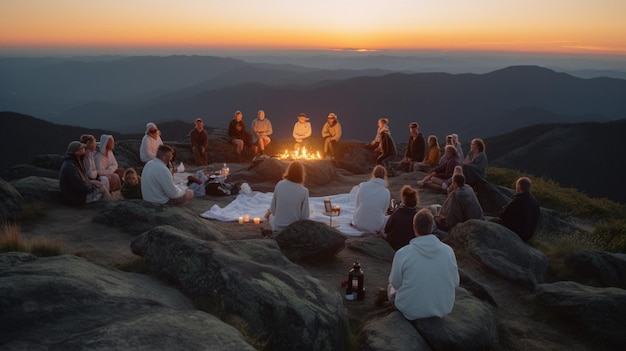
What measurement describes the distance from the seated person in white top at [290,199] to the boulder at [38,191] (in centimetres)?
509

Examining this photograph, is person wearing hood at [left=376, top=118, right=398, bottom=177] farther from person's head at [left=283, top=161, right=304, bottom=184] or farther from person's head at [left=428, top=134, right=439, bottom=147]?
person's head at [left=283, top=161, right=304, bottom=184]

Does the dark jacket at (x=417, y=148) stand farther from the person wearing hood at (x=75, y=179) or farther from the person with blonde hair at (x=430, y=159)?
the person wearing hood at (x=75, y=179)

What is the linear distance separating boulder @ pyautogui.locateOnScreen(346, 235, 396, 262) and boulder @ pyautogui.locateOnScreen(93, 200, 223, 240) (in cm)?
273

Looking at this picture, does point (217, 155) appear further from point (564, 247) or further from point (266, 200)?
point (564, 247)

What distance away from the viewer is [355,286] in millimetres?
6922

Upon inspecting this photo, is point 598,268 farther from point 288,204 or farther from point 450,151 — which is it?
point 288,204

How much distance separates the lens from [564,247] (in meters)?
10.4

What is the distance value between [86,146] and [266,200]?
15.6ft

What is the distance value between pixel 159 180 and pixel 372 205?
4727mm

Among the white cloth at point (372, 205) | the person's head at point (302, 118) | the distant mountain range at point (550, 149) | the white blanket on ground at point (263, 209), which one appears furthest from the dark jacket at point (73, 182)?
the distant mountain range at point (550, 149)

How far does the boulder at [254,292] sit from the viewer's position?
4.64m

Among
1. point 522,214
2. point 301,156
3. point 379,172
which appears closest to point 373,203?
point 379,172

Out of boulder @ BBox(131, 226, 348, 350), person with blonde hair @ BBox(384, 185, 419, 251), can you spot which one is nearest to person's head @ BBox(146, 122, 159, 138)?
person with blonde hair @ BBox(384, 185, 419, 251)

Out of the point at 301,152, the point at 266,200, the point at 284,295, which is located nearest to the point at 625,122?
the point at 301,152
